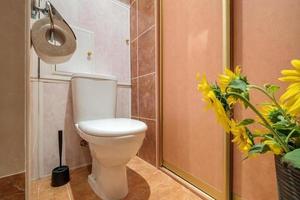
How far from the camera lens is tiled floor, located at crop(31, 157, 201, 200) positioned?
35.5 inches

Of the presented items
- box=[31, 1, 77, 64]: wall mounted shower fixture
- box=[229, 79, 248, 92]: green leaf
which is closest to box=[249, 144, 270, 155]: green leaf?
box=[229, 79, 248, 92]: green leaf

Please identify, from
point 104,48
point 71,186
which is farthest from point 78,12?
point 71,186

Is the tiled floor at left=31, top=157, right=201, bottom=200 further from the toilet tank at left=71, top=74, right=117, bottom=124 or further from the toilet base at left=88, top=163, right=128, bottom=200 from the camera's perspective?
the toilet tank at left=71, top=74, right=117, bottom=124

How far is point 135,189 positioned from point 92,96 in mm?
679

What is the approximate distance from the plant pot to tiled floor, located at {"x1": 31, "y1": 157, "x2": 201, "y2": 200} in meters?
0.62

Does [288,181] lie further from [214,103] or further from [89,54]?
[89,54]

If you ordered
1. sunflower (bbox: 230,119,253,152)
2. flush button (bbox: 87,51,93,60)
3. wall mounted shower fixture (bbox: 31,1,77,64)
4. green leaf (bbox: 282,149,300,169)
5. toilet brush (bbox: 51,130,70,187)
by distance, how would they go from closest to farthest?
green leaf (bbox: 282,149,300,169)
sunflower (bbox: 230,119,253,152)
wall mounted shower fixture (bbox: 31,1,77,64)
toilet brush (bbox: 51,130,70,187)
flush button (bbox: 87,51,93,60)

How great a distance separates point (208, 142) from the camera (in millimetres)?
875

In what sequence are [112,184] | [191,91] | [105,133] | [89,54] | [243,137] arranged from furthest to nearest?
[89,54] < [191,91] < [112,184] < [105,133] < [243,137]

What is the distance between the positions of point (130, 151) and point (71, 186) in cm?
52

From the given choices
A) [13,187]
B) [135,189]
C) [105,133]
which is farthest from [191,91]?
[13,187]

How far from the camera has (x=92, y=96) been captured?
1184 millimetres

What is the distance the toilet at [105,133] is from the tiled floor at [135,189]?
60 millimetres

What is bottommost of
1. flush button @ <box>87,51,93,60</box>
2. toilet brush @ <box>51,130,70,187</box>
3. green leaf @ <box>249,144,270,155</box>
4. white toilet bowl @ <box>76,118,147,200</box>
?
toilet brush @ <box>51,130,70,187</box>
